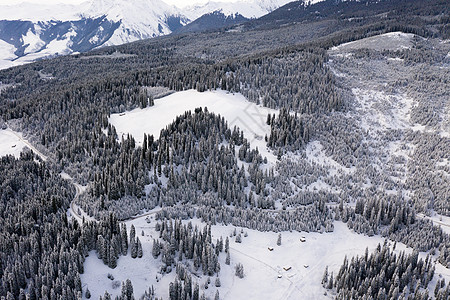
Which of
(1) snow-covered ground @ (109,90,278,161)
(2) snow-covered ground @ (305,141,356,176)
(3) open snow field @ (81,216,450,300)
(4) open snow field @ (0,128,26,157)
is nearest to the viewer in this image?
(3) open snow field @ (81,216,450,300)

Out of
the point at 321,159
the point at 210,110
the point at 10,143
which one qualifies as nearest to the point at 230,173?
the point at 321,159

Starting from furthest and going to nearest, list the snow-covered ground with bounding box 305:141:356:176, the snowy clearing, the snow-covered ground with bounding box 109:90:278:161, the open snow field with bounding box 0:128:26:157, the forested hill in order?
1. the snowy clearing
2. the snow-covered ground with bounding box 109:90:278:161
3. the open snow field with bounding box 0:128:26:157
4. the snow-covered ground with bounding box 305:141:356:176
5. the forested hill

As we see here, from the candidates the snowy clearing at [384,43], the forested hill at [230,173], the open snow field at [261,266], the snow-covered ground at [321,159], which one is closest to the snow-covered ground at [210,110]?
the forested hill at [230,173]

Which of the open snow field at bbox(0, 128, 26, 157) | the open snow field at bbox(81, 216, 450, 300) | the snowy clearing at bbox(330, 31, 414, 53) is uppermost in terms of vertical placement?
the snowy clearing at bbox(330, 31, 414, 53)

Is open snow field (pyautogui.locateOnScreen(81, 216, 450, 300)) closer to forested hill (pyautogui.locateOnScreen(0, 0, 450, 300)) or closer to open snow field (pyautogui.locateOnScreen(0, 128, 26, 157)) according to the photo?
forested hill (pyautogui.locateOnScreen(0, 0, 450, 300))

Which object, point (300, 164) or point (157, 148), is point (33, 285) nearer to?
point (157, 148)

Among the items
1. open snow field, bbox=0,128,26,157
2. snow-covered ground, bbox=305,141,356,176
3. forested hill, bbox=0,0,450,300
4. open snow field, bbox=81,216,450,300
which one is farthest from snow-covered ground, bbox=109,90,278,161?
open snow field, bbox=81,216,450,300

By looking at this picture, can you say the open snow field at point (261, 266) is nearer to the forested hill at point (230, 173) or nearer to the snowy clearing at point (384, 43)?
the forested hill at point (230, 173)

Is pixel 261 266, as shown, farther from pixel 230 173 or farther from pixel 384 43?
pixel 384 43
